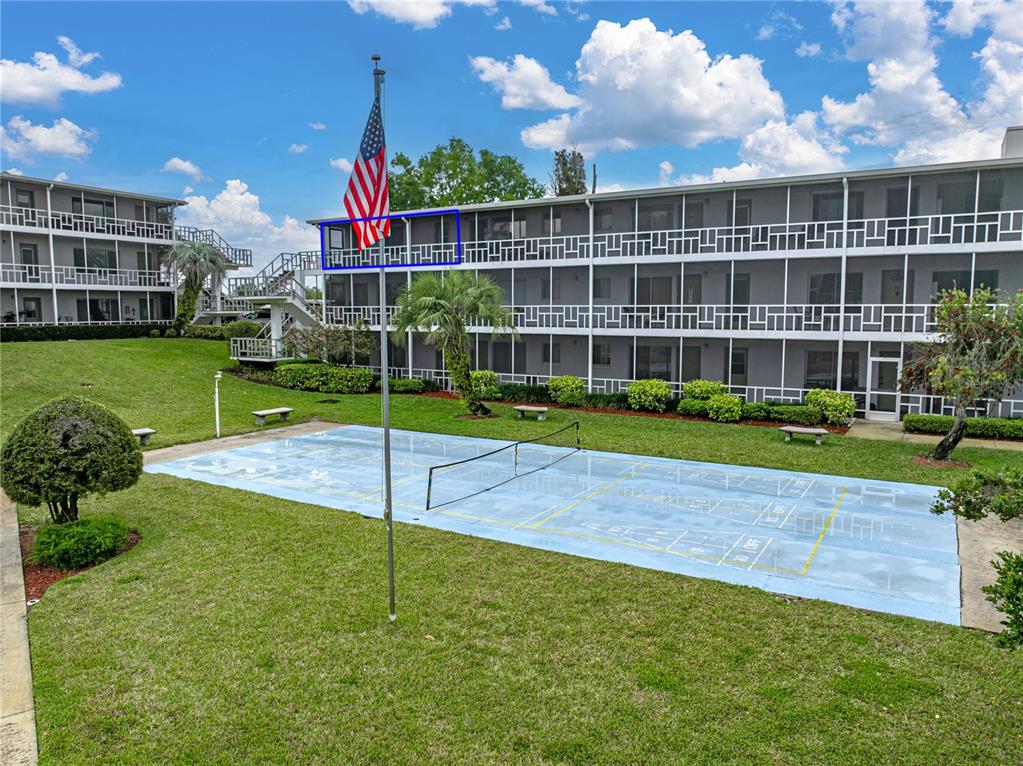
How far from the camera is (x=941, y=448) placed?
17641 mm

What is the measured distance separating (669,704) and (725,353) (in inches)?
871

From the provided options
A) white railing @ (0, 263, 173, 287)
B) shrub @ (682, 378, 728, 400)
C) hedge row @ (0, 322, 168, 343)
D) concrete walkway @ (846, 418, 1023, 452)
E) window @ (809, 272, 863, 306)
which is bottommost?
concrete walkway @ (846, 418, 1023, 452)

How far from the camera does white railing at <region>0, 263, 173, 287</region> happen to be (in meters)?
36.7

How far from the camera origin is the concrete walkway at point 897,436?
64.9 ft

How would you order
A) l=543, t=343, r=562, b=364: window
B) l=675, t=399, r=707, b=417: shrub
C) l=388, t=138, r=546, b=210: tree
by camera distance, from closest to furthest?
l=675, t=399, r=707, b=417: shrub → l=543, t=343, r=562, b=364: window → l=388, t=138, r=546, b=210: tree

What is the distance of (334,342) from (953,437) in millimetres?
24972

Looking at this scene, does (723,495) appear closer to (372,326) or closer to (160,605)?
(160,605)

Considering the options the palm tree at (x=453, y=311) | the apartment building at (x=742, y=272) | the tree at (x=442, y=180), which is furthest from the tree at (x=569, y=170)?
the palm tree at (x=453, y=311)

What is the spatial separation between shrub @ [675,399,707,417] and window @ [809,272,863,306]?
226 inches

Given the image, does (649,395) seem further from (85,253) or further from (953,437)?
(85,253)

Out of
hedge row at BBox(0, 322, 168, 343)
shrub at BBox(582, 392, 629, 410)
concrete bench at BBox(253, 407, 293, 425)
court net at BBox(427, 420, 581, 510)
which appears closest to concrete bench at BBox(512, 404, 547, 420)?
court net at BBox(427, 420, 581, 510)

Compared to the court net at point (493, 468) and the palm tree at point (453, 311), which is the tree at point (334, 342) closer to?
the palm tree at point (453, 311)

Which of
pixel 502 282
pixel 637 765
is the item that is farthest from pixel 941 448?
pixel 502 282

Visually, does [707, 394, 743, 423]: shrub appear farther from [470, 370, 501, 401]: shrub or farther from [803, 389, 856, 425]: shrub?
[470, 370, 501, 401]: shrub
